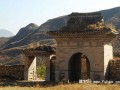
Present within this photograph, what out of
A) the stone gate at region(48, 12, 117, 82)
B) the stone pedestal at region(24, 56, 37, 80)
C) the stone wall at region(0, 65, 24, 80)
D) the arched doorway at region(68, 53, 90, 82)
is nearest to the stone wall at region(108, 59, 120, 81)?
the stone gate at region(48, 12, 117, 82)

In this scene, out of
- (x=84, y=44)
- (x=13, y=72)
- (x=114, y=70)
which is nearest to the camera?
(x=84, y=44)

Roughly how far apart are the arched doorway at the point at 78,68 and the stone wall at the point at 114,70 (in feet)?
11.9

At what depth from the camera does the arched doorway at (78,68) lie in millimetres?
30858

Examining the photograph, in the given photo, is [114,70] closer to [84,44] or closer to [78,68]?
[84,44]

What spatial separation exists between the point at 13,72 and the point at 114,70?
11739mm

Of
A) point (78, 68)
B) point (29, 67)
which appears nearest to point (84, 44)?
point (78, 68)

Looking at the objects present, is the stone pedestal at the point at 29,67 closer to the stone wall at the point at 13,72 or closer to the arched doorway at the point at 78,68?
the stone wall at the point at 13,72

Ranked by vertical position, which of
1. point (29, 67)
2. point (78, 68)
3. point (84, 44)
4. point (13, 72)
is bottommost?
point (13, 72)

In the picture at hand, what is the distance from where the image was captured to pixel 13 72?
3556 cm

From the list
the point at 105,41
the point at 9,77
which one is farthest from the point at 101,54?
the point at 9,77

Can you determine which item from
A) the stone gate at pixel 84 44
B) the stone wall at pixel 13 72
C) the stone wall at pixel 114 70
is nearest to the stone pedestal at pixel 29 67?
the stone wall at pixel 13 72

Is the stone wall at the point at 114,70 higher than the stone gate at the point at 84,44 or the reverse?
the reverse

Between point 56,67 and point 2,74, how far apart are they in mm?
8281

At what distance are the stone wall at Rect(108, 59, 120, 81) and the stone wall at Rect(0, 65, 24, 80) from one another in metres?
10.3
